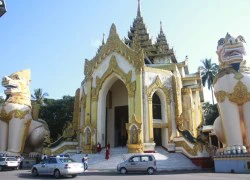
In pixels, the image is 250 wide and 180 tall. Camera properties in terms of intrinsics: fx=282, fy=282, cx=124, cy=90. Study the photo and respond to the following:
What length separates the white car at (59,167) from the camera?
12344 mm

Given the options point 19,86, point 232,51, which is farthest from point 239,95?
point 19,86

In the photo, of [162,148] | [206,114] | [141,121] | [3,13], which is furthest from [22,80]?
[206,114]

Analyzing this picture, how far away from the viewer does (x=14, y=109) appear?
20688 millimetres

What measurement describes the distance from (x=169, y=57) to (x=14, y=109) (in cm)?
1626

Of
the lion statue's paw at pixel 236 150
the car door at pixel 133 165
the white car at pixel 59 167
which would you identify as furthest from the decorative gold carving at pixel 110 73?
the white car at pixel 59 167

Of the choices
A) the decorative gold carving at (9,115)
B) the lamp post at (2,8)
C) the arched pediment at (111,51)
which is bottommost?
the lamp post at (2,8)

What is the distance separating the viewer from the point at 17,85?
21734 mm

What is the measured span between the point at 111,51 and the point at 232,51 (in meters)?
10.5

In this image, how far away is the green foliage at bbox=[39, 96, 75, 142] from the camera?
122 feet

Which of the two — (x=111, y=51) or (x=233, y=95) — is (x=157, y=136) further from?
(x=233, y=95)

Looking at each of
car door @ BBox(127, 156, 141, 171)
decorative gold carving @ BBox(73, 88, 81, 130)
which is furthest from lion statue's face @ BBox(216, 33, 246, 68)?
decorative gold carving @ BBox(73, 88, 81, 130)

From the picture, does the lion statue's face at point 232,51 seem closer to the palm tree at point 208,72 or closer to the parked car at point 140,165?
the parked car at point 140,165

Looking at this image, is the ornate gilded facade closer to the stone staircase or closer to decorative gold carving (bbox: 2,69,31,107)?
the stone staircase

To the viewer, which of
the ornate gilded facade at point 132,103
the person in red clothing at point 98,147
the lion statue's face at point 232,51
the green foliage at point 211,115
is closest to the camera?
the lion statue's face at point 232,51
